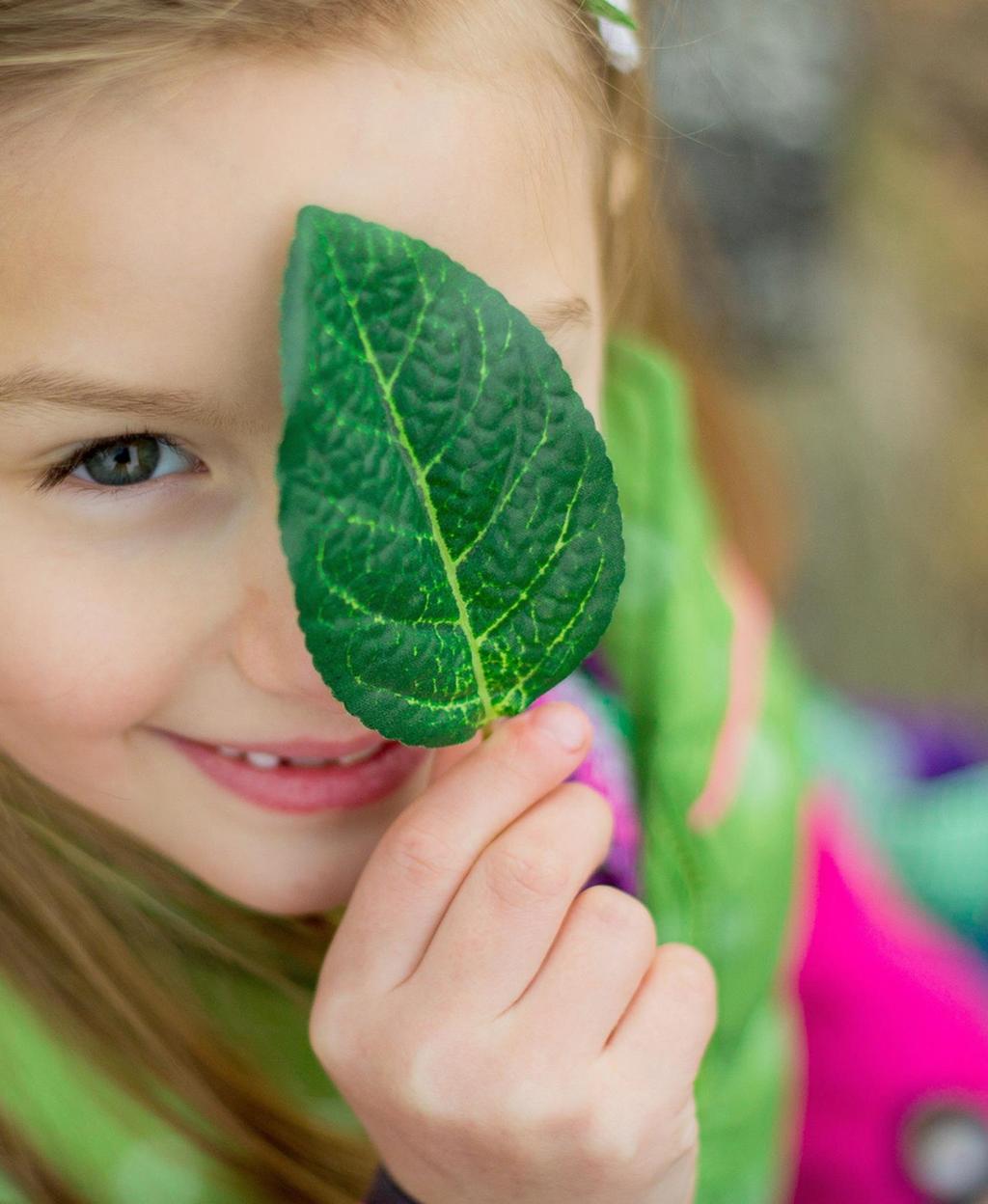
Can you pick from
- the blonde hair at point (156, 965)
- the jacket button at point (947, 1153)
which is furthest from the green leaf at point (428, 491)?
the jacket button at point (947, 1153)

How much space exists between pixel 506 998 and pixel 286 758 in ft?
0.71

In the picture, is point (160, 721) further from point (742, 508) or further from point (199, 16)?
point (742, 508)

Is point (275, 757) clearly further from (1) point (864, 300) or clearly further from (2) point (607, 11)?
(1) point (864, 300)

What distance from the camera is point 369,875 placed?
801 mm

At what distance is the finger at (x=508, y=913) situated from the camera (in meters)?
0.77

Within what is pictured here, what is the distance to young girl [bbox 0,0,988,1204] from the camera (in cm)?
66

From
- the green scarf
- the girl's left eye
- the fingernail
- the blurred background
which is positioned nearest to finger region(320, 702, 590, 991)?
the fingernail

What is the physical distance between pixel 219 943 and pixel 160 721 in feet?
1.06

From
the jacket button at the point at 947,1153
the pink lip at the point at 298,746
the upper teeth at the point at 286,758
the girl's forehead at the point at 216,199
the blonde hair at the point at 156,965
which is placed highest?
the girl's forehead at the point at 216,199

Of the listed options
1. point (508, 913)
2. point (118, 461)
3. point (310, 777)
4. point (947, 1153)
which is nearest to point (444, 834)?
point (508, 913)

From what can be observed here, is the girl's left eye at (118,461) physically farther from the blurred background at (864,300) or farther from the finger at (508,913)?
the blurred background at (864,300)

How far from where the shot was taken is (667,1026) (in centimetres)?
84

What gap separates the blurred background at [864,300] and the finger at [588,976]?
1.48 metres

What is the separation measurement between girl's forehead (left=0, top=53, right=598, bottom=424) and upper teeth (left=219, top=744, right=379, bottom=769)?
0.96 feet
